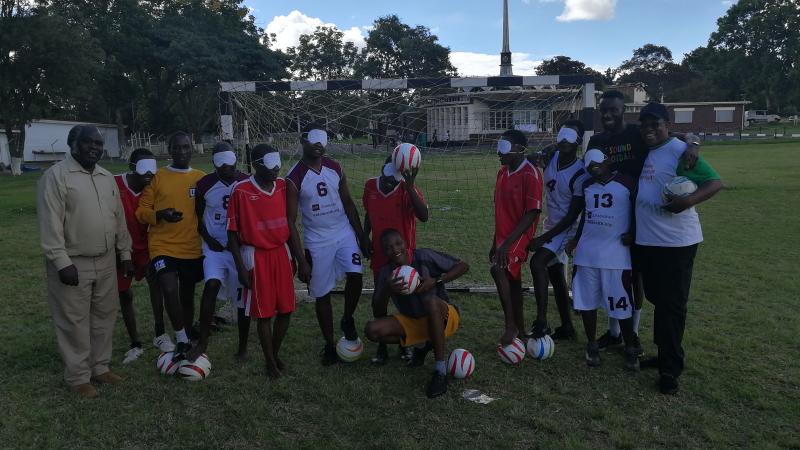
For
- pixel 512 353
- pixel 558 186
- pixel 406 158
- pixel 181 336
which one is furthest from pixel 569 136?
pixel 181 336

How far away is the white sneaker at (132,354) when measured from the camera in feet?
17.6

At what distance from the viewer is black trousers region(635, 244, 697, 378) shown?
4.52 m

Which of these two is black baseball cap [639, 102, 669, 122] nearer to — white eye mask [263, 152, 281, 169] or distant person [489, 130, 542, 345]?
distant person [489, 130, 542, 345]

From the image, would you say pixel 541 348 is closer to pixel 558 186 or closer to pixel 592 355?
pixel 592 355

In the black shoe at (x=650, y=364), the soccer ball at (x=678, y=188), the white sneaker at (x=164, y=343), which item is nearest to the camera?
the soccer ball at (x=678, y=188)

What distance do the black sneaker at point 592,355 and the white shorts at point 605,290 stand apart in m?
0.34

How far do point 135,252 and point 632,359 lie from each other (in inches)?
183

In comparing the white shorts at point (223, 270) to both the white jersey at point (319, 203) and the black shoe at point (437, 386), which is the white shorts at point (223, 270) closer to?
the white jersey at point (319, 203)

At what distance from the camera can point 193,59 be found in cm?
4112

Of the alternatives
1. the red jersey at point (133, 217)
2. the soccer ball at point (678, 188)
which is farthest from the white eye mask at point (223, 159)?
the soccer ball at point (678, 188)

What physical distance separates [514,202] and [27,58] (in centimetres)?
3549

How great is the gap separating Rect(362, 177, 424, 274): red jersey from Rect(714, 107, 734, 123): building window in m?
64.9

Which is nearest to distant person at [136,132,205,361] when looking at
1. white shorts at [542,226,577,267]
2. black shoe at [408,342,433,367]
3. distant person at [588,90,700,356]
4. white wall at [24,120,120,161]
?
black shoe at [408,342,433,367]

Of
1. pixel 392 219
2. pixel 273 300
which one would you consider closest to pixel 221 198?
pixel 273 300
